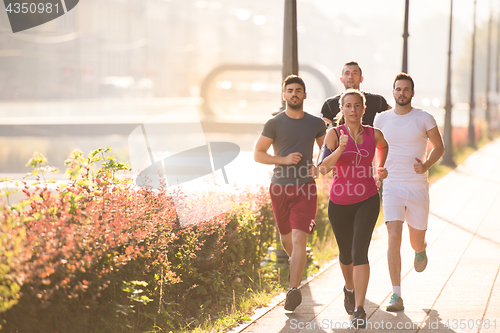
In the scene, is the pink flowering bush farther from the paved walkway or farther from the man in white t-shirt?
the man in white t-shirt

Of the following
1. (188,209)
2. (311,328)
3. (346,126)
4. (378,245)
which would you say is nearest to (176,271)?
(188,209)

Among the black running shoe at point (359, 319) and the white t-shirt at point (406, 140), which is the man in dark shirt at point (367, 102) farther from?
the black running shoe at point (359, 319)

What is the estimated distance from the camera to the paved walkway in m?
4.88

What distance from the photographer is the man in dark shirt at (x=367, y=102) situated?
5895mm

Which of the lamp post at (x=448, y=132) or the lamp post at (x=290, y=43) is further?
the lamp post at (x=448, y=132)

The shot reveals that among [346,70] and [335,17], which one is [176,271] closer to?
[346,70]

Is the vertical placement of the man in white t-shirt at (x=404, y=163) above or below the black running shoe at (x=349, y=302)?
above

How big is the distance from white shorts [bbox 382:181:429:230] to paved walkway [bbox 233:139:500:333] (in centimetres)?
76

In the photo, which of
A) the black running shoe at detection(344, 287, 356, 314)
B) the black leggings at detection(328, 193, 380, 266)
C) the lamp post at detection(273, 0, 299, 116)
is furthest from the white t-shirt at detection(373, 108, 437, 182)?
the lamp post at detection(273, 0, 299, 116)

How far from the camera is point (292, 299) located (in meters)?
5.20

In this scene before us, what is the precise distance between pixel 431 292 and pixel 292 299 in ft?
4.82

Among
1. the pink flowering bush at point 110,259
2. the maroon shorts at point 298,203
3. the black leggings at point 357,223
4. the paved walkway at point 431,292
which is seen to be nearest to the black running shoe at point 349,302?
the paved walkway at point 431,292

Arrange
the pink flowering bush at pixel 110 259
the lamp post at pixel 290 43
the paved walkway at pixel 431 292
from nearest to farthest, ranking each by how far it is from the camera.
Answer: the pink flowering bush at pixel 110 259
the paved walkway at pixel 431 292
the lamp post at pixel 290 43

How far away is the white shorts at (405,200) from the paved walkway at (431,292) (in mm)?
763
